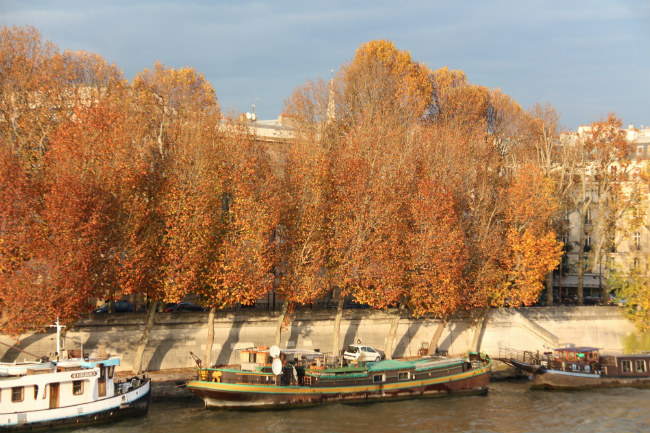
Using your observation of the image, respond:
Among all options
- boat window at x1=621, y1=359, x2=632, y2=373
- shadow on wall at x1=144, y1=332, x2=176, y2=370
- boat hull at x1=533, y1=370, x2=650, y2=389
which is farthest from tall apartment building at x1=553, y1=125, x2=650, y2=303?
shadow on wall at x1=144, y1=332, x2=176, y2=370

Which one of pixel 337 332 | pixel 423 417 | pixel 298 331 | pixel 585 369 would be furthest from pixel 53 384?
pixel 585 369

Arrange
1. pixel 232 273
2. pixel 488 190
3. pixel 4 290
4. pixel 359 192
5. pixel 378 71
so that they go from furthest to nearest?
pixel 378 71
pixel 488 190
pixel 359 192
pixel 232 273
pixel 4 290

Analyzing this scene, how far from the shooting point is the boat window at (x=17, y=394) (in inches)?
1180

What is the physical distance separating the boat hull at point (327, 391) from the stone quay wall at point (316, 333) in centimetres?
610

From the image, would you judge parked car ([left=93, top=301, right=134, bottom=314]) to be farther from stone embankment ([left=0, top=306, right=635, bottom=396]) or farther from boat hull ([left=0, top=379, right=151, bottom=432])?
boat hull ([left=0, top=379, right=151, bottom=432])

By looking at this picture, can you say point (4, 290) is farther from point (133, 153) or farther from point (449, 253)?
point (449, 253)

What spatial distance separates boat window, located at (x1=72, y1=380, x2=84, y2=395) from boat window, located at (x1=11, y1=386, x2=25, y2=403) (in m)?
2.21

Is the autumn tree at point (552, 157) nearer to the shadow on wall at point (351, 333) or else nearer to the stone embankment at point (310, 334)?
the stone embankment at point (310, 334)

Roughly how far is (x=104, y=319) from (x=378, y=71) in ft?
105

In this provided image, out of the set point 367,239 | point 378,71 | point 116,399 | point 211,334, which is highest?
point 378,71

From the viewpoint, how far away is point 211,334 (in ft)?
128

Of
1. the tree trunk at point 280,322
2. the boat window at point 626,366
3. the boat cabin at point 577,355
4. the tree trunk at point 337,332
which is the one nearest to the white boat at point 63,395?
the tree trunk at point 280,322

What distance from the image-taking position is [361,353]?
42.7 m

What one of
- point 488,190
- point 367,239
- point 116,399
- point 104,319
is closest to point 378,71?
point 488,190
